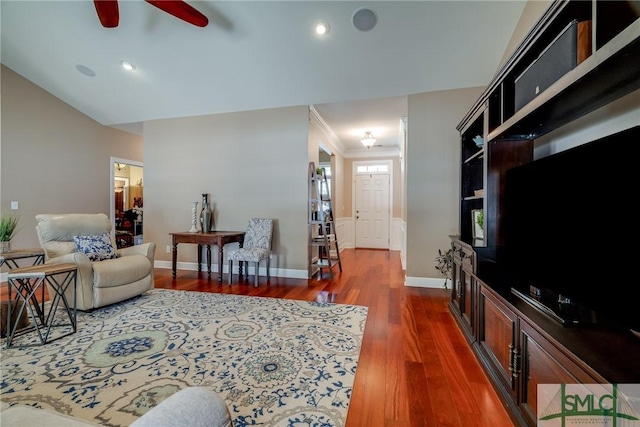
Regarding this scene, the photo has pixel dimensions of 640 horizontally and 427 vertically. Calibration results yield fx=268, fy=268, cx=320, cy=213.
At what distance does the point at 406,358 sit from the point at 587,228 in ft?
4.49

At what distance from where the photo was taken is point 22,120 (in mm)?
4125

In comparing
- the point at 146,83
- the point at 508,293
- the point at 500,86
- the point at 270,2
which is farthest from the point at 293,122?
the point at 508,293

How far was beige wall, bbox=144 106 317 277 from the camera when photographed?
4211 mm

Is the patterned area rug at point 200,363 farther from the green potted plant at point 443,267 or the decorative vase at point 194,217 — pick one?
the decorative vase at point 194,217

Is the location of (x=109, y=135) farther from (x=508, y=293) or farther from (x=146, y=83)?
(x=508, y=293)

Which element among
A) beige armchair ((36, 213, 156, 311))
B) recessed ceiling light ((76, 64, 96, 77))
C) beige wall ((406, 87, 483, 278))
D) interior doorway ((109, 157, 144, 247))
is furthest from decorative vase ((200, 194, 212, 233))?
interior doorway ((109, 157, 144, 247))

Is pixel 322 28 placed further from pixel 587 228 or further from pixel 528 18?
pixel 587 228

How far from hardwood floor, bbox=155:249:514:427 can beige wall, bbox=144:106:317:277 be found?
0.91 metres

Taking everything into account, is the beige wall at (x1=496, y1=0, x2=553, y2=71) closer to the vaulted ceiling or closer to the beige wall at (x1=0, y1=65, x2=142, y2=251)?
the vaulted ceiling

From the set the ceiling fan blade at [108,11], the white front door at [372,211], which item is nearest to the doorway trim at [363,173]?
the white front door at [372,211]

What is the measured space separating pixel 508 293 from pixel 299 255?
2995 mm

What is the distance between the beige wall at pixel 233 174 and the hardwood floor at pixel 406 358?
0.91 m

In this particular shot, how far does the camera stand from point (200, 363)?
184 centimetres

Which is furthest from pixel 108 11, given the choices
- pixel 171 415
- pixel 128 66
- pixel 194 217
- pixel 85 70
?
pixel 171 415
